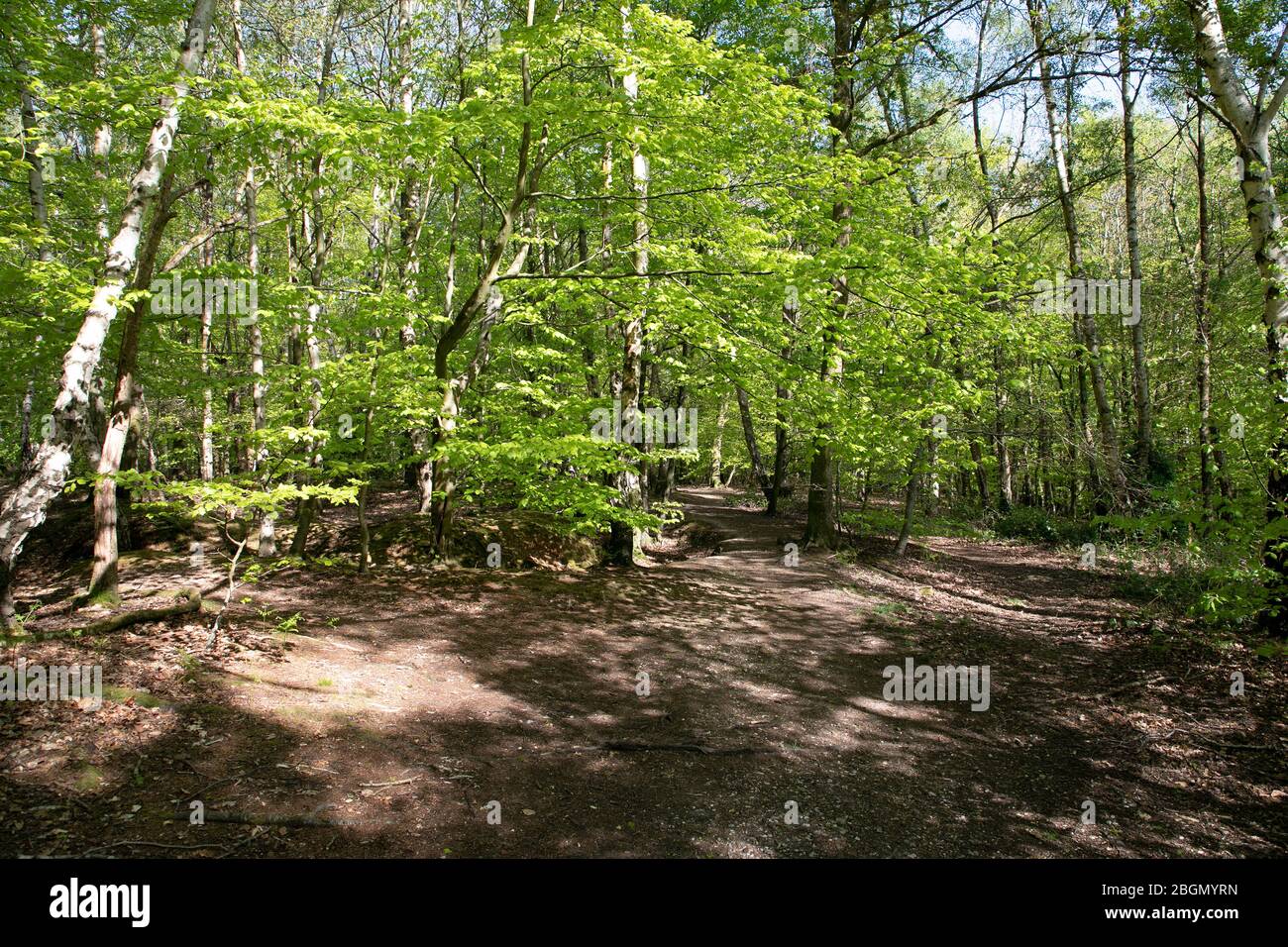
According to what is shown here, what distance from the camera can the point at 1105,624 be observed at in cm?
946

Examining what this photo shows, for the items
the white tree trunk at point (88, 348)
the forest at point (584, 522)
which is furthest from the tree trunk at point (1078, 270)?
the white tree trunk at point (88, 348)

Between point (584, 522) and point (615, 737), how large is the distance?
3.61 metres

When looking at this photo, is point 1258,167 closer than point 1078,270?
Yes

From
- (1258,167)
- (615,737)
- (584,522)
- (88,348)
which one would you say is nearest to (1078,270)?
(1258,167)

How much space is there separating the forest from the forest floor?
0.04 meters

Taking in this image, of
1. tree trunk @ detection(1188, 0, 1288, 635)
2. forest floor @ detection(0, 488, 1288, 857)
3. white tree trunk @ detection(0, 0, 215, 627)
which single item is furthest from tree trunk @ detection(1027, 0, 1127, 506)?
white tree trunk @ detection(0, 0, 215, 627)

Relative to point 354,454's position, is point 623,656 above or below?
below

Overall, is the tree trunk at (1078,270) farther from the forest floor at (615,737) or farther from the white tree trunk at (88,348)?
the white tree trunk at (88,348)

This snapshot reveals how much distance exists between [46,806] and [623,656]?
5188 millimetres

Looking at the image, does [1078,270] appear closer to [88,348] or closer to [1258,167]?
[1258,167]

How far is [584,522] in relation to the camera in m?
8.63
